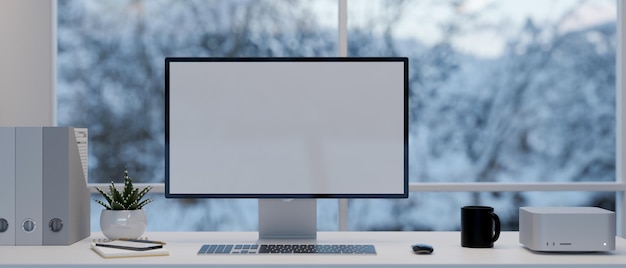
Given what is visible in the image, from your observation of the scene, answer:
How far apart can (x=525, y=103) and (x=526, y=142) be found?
0.60ft

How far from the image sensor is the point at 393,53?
378 centimetres

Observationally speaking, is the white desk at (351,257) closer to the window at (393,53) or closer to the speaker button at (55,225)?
the speaker button at (55,225)

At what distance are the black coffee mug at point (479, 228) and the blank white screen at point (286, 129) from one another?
0.21 meters

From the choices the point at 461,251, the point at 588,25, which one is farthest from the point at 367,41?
the point at 461,251

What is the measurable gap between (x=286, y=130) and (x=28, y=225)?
73 cm

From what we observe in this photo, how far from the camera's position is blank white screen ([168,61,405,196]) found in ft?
7.19

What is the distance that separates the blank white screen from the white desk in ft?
0.58

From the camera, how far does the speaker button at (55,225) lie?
218 centimetres

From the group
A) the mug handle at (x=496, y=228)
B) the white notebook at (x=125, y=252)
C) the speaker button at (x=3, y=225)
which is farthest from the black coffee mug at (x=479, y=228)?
the speaker button at (x=3, y=225)

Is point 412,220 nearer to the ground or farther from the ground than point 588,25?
nearer to the ground

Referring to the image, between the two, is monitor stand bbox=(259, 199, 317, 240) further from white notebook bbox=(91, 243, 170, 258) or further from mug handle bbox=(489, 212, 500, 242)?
mug handle bbox=(489, 212, 500, 242)

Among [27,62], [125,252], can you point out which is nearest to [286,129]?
[125,252]

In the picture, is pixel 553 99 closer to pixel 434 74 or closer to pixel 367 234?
pixel 434 74

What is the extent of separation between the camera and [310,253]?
199cm
